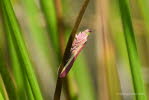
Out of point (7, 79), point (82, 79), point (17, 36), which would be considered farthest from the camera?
point (82, 79)

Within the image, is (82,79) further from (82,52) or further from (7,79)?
(7,79)

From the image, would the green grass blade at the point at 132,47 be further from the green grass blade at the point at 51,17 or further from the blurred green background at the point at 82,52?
the green grass blade at the point at 51,17

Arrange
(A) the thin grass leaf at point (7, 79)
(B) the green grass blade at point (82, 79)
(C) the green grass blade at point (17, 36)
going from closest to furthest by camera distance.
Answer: (C) the green grass blade at point (17, 36) < (A) the thin grass leaf at point (7, 79) < (B) the green grass blade at point (82, 79)

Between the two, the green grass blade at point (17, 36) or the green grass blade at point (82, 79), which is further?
the green grass blade at point (82, 79)

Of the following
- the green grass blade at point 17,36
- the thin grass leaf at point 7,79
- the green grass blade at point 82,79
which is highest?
the green grass blade at point 17,36

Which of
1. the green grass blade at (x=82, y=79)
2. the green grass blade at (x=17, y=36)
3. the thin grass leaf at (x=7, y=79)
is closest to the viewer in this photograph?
the green grass blade at (x=17, y=36)

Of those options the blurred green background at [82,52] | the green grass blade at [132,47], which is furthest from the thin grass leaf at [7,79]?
the green grass blade at [132,47]

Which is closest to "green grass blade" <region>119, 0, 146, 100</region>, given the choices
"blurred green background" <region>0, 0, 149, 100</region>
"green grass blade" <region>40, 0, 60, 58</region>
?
"blurred green background" <region>0, 0, 149, 100</region>

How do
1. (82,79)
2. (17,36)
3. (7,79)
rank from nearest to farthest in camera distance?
(17,36), (7,79), (82,79)

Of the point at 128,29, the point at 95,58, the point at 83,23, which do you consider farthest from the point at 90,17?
the point at 128,29

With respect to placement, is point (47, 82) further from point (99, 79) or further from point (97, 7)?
point (97, 7)

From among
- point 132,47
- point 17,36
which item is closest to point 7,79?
point 17,36
